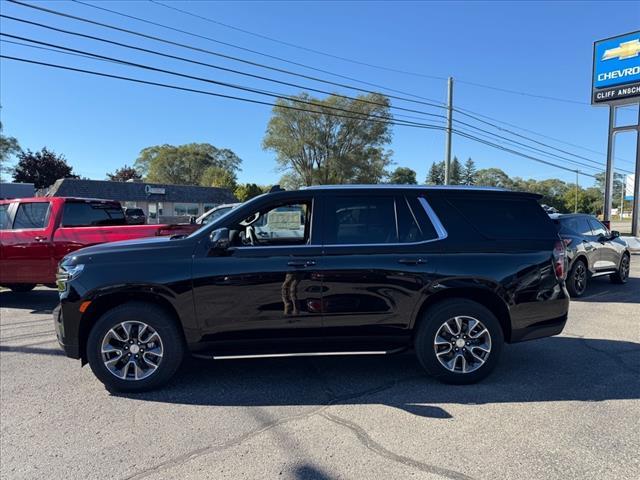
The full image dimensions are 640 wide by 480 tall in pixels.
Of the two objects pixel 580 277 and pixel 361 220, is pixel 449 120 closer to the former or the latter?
pixel 580 277

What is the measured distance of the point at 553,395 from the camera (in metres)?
4.15

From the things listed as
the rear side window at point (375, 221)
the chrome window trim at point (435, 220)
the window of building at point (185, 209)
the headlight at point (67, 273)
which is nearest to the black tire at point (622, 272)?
the chrome window trim at point (435, 220)

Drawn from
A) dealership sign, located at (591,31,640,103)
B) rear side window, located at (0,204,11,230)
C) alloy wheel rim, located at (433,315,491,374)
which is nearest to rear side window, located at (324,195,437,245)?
alloy wheel rim, located at (433,315,491,374)

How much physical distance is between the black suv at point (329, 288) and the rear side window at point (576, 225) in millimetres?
5377

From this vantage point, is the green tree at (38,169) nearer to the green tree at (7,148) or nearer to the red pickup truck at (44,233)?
the green tree at (7,148)

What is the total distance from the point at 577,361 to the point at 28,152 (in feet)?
231

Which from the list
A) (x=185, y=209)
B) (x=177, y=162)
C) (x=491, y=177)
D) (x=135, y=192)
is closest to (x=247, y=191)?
(x=185, y=209)

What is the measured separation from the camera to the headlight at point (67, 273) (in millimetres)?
4223

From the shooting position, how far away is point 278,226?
5.22 metres

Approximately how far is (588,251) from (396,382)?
6849 millimetres

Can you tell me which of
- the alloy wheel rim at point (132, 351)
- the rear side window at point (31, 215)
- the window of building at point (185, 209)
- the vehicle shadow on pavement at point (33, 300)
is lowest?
the vehicle shadow on pavement at point (33, 300)

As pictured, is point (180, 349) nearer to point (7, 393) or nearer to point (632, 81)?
point (7, 393)

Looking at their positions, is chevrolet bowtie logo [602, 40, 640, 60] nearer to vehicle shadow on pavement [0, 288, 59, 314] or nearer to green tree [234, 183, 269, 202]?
vehicle shadow on pavement [0, 288, 59, 314]

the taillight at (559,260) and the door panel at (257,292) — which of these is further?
the taillight at (559,260)
